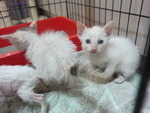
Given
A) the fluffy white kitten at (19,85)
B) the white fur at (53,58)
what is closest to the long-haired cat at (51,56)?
the white fur at (53,58)

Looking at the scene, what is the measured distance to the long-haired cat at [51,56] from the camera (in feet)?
3.30

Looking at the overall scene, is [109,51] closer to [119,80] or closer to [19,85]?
[119,80]

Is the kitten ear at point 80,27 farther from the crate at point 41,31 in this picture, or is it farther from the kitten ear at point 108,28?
the crate at point 41,31

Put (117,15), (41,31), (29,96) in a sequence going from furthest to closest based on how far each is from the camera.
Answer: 1. (41,31)
2. (117,15)
3. (29,96)

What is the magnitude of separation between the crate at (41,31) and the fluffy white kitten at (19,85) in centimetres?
34

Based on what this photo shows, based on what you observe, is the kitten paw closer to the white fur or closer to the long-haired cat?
the long-haired cat

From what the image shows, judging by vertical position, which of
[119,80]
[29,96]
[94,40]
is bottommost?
[119,80]

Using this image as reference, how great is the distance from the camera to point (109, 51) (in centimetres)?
108

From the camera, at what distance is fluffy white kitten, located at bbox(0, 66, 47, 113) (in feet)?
2.93

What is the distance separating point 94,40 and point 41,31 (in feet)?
4.54

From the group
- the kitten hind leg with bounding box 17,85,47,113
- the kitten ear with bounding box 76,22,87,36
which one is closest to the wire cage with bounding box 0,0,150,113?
the kitten ear with bounding box 76,22,87,36

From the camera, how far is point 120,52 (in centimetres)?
109

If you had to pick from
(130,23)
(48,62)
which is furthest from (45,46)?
(130,23)

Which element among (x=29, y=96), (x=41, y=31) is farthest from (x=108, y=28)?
(x=41, y=31)
